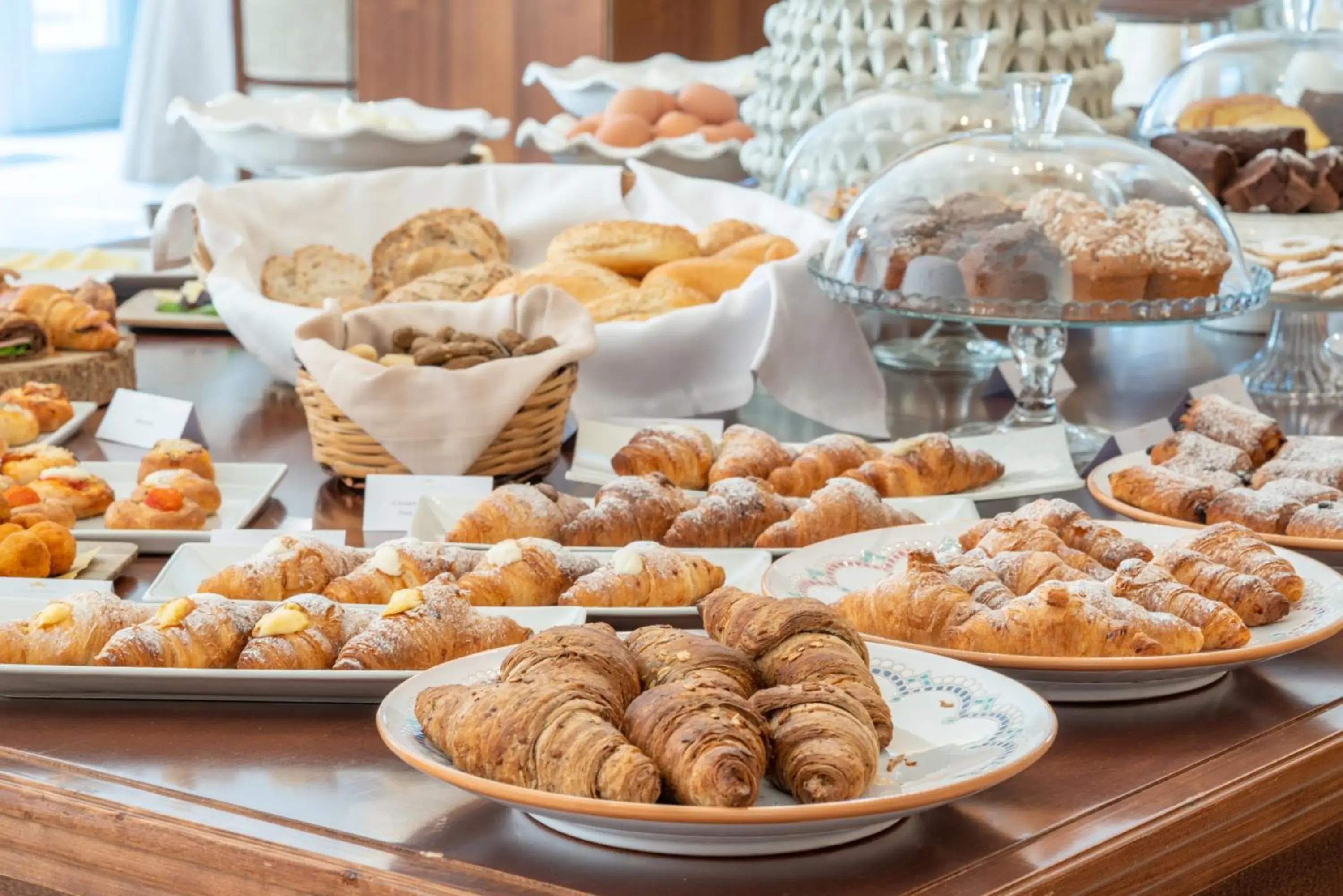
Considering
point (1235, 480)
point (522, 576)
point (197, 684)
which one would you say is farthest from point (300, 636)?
point (1235, 480)

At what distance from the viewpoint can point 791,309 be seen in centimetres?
192

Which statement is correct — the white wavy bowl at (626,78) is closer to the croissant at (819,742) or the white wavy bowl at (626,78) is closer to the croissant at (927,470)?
the croissant at (927,470)

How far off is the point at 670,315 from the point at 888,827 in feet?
3.43

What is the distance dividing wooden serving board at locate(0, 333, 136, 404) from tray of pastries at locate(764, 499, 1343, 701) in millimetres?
1027

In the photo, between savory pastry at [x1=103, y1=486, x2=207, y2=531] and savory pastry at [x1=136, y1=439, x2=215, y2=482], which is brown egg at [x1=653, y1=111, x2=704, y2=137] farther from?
savory pastry at [x1=103, y1=486, x2=207, y2=531]

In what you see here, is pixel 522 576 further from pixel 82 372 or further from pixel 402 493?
pixel 82 372

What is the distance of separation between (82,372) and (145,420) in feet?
0.56

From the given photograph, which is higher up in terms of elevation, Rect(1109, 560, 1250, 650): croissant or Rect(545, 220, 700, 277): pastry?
Rect(545, 220, 700, 277): pastry

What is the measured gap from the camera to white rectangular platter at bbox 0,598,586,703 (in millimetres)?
1044

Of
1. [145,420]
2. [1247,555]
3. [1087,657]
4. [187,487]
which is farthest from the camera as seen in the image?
[145,420]

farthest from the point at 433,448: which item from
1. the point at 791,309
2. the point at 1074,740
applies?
the point at 1074,740

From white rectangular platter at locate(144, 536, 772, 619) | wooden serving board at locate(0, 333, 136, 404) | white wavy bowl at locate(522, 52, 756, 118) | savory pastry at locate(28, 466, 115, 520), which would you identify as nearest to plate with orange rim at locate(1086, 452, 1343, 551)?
white rectangular platter at locate(144, 536, 772, 619)

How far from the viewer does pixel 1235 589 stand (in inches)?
44.8

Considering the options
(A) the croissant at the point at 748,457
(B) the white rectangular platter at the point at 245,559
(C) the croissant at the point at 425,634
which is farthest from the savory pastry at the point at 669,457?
(C) the croissant at the point at 425,634
